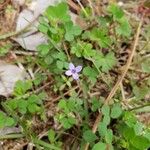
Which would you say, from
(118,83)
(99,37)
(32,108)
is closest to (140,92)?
(118,83)

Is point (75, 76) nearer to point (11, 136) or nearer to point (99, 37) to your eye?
point (99, 37)

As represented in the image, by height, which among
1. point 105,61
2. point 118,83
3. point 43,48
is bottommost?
point 118,83

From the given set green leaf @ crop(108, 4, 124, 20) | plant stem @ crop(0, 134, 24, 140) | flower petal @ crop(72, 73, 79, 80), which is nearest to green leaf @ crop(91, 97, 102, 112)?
flower petal @ crop(72, 73, 79, 80)

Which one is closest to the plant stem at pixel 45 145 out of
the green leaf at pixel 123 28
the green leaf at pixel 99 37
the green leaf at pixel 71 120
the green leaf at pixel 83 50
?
the green leaf at pixel 71 120

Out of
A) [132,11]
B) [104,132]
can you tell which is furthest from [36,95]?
[132,11]

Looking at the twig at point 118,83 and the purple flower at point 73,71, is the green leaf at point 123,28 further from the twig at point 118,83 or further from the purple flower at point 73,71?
the purple flower at point 73,71

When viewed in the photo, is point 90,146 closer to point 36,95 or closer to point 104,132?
point 104,132

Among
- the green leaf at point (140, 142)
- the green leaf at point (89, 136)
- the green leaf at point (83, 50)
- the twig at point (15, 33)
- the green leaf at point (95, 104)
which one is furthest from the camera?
the twig at point (15, 33)
